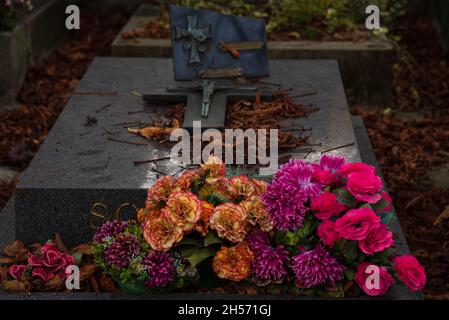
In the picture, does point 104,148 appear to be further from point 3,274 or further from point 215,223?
point 215,223

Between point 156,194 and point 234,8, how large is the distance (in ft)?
14.0

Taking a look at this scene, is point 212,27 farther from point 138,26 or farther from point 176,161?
point 138,26

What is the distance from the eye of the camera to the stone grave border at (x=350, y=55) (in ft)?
21.6

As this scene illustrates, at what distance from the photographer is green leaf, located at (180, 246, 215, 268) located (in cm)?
333

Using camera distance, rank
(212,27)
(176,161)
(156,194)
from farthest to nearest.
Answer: (212,27), (176,161), (156,194)

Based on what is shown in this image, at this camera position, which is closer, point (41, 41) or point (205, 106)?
point (205, 106)

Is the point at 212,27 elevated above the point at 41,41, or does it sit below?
above

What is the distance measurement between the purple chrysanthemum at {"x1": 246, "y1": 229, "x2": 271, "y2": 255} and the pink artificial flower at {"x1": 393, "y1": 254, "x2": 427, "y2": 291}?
471mm

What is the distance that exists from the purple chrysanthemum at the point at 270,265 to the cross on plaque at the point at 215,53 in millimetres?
1704

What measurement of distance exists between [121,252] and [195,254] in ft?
0.87

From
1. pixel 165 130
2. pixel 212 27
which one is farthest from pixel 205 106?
pixel 212 27

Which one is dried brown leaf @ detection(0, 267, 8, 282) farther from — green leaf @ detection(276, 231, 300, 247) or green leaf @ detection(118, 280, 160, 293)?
green leaf @ detection(276, 231, 300, 247)

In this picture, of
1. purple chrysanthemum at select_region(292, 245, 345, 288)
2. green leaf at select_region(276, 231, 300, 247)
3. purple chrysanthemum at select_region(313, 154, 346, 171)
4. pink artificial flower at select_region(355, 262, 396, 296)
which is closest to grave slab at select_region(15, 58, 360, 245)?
purple chrysanthemum at select_region(313, 154, 346, 171)

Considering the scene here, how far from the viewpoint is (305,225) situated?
3.35 m
